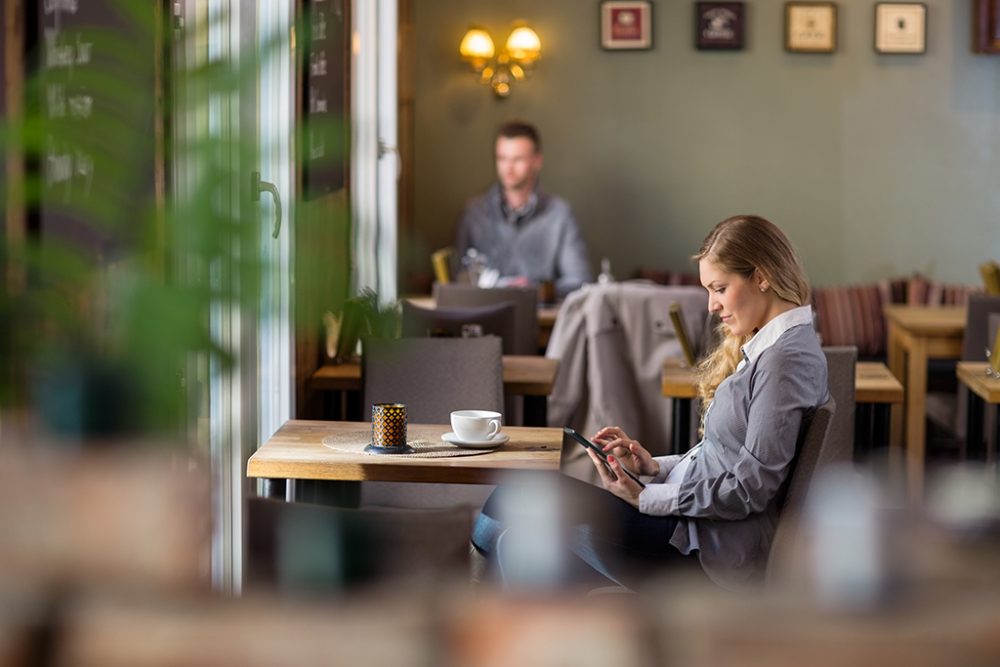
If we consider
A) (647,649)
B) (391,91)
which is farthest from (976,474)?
(391,91)

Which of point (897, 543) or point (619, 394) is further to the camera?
point (619, 394)

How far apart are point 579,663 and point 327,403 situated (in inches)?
142

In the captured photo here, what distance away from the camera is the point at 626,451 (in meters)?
3.08

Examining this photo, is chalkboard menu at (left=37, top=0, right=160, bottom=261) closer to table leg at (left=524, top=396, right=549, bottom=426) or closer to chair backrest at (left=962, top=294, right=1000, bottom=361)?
table leg at (left=524, top=396, right=549, bottom=426)

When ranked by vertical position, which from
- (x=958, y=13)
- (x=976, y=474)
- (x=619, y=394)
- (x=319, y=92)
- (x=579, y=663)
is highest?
(x=958, y=13)

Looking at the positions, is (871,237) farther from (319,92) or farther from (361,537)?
(361,537)

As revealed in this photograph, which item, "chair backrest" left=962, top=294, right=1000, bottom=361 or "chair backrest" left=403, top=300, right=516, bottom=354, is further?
"chair backrest" left=962, top=294, right=1000, bottom=361

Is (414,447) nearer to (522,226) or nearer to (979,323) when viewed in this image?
(979,323)

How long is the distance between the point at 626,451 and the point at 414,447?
482 mm

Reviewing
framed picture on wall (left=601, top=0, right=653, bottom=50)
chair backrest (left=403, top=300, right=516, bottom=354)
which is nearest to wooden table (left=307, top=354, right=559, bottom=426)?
chair backrest (left=403, top=300, right=516, bottom=354)

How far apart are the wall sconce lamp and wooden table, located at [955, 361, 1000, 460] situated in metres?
3.51

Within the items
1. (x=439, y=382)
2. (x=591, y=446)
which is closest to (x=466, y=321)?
(x=439, y=382)

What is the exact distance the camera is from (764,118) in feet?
26.5

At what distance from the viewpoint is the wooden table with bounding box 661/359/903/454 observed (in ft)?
14.4
